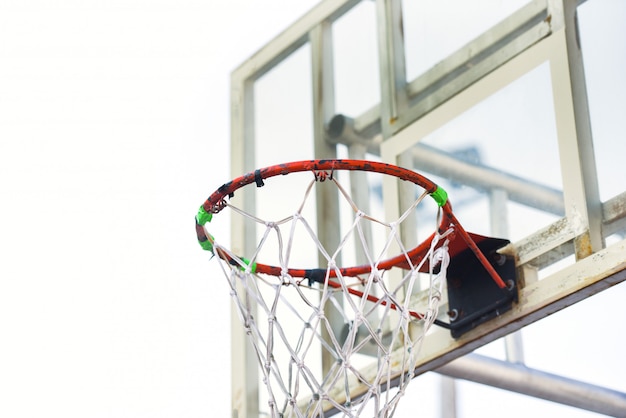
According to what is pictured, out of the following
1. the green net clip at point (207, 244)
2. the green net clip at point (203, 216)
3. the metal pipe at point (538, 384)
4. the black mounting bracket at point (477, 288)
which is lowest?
the metal pipe at point (538, 384)

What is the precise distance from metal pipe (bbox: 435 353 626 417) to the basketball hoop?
0.87ft

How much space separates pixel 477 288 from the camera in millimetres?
3691

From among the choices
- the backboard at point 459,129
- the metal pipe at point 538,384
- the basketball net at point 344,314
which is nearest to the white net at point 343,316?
the basketball net at point 344,314

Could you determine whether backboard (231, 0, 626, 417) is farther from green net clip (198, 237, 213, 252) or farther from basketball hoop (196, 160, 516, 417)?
green net clip (198, 237, 213, 252)

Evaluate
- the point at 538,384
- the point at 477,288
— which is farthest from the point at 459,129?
the point at 538,384

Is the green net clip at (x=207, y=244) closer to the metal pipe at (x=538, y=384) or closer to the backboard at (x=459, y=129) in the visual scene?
the backboard at (x=459, y=129)

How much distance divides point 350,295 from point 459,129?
668mm

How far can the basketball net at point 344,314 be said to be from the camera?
338 cm

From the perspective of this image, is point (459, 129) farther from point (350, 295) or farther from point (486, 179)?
point (350, 295)

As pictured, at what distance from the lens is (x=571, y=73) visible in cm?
362

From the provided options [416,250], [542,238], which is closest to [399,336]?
[416,250]

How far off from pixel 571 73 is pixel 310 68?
1.23 m

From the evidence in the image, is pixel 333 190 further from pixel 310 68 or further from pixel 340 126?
pixel 310 68

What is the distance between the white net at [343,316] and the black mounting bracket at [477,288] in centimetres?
7
